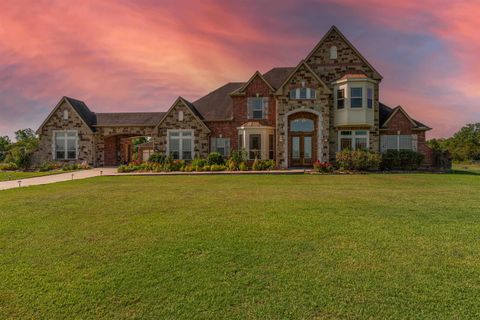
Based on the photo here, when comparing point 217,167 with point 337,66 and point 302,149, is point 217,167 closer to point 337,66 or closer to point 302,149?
point 302,149

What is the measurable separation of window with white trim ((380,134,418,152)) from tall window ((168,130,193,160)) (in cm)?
1662

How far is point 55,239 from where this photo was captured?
5.64 m

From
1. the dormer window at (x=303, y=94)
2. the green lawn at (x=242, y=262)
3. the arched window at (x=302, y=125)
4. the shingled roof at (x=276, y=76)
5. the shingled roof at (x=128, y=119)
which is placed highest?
the shingled roof at (x=276, y=76)

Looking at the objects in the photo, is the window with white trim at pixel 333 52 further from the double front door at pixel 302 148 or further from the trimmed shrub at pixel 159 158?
the trimmed shrub at pixel 159 158

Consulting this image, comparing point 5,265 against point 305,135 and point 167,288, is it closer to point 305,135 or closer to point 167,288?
point 167,288

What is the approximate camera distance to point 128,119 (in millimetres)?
30844

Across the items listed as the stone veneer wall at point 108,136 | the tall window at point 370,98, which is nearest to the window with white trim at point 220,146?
the stone veneer wall at point 108,136

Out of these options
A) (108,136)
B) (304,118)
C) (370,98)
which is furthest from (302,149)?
(108,136)

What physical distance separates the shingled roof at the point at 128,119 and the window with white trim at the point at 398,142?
21463 millimetres

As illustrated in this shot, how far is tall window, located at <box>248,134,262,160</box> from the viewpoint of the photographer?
80.7 feet

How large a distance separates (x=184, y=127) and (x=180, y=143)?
1.51m

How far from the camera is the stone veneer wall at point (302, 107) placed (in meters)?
23.3

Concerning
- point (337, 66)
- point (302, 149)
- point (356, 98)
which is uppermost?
point (337, 66)

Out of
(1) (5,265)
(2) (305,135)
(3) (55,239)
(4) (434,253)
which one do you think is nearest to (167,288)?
(1) (5,265)
